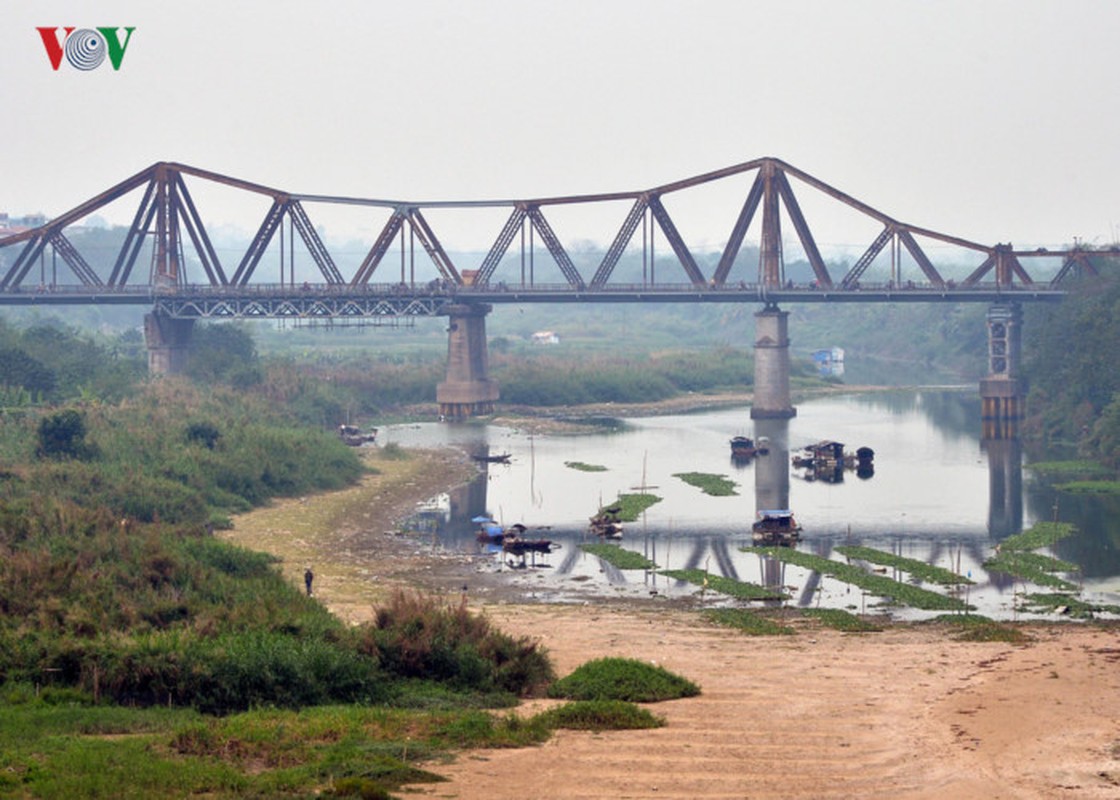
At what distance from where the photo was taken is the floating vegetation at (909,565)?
5072 centimetres

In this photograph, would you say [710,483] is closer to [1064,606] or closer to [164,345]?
[1064,606]

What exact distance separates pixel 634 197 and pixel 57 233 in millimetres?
43612

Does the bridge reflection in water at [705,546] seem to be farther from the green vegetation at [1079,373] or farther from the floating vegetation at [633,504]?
the green vegetation at [1079,373]

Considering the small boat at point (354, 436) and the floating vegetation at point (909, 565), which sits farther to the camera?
the small boat at point (354, 436)

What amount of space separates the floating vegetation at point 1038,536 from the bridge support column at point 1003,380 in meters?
38.6

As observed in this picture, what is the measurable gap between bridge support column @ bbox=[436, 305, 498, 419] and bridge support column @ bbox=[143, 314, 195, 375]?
1912 centimetres

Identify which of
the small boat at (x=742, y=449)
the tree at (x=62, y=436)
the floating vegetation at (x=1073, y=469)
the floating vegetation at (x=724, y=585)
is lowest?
the floating vegetation at (x=724, y=585)

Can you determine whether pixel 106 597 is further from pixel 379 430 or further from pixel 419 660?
pixel 379 430

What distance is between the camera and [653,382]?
130250mm

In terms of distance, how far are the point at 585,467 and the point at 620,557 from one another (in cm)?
2677

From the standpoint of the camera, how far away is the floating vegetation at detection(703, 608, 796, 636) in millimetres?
42344

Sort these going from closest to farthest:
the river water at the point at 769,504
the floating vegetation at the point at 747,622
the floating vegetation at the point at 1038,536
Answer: the floating vegetation at the point at 747,622 < the river water at the point at 769,504 < the floating vegetation at the point at 1038,536

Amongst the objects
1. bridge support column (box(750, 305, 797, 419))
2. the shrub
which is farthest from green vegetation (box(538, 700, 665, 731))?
bridge support column (box(750, 305, 797, 419))

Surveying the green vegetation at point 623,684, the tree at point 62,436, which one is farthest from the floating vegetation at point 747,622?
the tree at point 62,436
